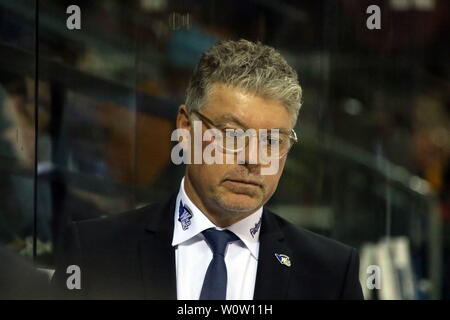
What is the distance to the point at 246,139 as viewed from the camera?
235cm

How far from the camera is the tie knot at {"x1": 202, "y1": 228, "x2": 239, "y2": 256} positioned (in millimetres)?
2352

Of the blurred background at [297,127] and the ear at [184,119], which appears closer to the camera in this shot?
the ear at [184,119]

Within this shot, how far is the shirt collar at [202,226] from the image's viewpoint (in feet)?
7.79

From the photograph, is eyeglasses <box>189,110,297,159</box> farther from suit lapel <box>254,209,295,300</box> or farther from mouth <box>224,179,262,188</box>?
suit lapel <box>254,209,295,300</box>

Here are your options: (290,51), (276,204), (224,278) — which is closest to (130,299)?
(224,278)

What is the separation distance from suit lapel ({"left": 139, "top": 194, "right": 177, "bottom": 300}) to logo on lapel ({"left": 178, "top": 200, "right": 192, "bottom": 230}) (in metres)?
0.04

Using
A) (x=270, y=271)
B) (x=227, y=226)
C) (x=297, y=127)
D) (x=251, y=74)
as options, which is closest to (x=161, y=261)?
(x=227, y=226)

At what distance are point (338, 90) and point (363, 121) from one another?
205mm

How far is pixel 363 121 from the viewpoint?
3.70m

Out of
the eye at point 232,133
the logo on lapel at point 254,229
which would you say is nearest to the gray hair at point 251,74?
the eye at point 232,133

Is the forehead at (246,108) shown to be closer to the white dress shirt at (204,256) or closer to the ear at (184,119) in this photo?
the ear at (184,119)

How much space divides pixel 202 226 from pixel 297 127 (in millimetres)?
1381

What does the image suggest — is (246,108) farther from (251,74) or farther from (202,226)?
Result: (202,226)
